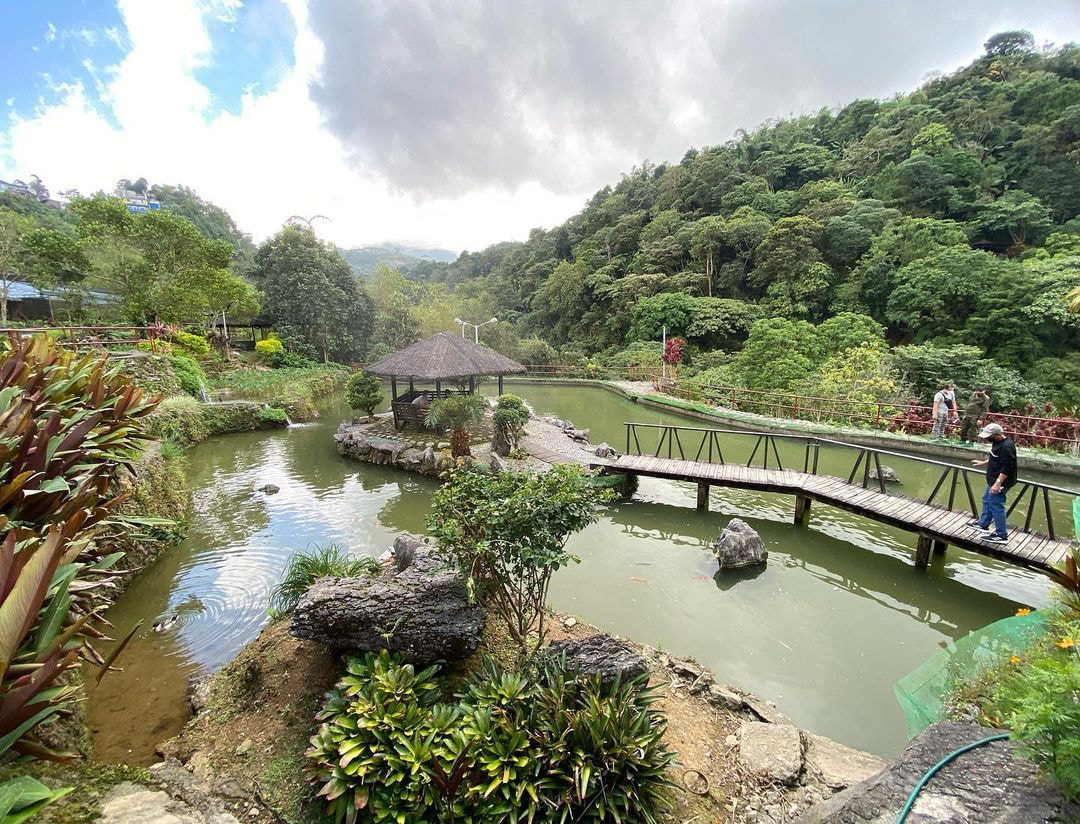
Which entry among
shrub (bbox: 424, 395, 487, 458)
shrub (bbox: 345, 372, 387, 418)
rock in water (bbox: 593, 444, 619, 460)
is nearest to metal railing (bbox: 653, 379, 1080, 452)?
rock in water (bbox: 593, 444, 619, 460)

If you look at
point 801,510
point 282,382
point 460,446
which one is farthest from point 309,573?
point 282,382

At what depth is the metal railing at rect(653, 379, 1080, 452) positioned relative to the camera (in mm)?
10664

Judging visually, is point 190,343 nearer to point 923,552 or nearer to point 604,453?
point 604,453

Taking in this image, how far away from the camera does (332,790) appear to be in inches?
97.3

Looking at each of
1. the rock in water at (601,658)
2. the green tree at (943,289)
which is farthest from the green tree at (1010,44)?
the rock in water at (601,658)

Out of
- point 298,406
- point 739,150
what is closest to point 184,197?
point 298,406

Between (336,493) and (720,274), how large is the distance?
2869cm

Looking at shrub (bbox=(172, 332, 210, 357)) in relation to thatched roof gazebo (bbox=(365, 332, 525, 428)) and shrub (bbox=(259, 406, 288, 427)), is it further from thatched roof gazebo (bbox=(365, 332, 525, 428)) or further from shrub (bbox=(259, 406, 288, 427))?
thatched roof gazebo (bbox=(365, 332, 525, 428))

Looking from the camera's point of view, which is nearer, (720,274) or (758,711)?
(758,711)

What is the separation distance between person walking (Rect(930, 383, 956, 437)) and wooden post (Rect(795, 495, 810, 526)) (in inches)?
253

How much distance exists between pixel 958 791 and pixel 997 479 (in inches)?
191

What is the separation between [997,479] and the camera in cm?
520

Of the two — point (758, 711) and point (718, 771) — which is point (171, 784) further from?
point (758, 711)

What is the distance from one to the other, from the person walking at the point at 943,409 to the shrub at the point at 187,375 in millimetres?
20201
